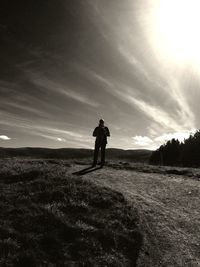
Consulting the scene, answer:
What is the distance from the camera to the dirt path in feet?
29.6

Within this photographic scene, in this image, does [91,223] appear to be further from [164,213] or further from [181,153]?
[181,153]

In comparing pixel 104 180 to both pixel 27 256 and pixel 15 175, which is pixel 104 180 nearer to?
pixel 15 175

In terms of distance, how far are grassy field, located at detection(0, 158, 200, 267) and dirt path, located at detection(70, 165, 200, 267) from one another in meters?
0.03

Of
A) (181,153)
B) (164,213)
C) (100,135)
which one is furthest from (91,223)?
(181,153)

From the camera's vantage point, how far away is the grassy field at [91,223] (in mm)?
8297

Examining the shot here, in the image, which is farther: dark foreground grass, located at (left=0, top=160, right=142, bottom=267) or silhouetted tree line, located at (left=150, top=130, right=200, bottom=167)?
silhouetted tree line, located at (left=150, top=130, right=200, bottom=167)

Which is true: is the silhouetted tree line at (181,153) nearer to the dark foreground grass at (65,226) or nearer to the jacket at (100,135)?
the jacket at (100,135)

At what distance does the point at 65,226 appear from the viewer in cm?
958

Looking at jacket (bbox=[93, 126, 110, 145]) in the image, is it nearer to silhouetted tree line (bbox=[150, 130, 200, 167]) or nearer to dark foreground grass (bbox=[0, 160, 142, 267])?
dark foreground grass (bbox=[0, 160, 142, 267])

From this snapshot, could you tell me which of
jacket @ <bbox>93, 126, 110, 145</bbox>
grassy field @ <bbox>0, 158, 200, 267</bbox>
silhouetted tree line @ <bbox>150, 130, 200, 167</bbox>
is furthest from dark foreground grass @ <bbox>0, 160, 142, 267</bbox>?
silhouetted tree line @ <bbox>150, 130, 200, 167</bbox>

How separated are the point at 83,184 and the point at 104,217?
11.4 feet

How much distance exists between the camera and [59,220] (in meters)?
9.87

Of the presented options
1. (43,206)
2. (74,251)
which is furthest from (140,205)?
(74,251)

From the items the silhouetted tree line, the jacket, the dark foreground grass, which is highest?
the silhouetted tree line
